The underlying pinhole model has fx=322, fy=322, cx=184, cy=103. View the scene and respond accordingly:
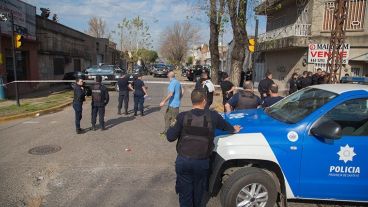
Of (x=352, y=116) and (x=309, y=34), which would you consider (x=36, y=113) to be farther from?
(x=309, y=34)

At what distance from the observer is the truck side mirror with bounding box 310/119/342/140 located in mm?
3842

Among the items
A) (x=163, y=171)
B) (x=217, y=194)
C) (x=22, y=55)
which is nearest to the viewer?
(x=217, y=194)

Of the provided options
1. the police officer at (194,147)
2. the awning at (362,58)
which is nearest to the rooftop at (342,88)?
the police officer at (194,147)

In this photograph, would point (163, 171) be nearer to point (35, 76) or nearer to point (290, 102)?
point (290, 102)

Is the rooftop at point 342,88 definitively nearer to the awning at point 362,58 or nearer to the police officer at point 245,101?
the police officer at point 245,101

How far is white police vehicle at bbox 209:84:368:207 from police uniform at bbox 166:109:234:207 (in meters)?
0.46

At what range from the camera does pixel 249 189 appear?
4.21m

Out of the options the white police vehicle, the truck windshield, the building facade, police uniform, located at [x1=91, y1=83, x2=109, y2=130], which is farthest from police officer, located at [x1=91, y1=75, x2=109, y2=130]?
the building facade

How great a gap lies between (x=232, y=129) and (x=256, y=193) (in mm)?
918

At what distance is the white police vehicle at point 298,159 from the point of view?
4.09 meters

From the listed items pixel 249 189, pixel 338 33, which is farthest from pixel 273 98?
pixel 338 33

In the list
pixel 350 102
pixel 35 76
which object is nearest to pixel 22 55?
pixel 35 76

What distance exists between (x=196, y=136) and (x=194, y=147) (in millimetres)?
129

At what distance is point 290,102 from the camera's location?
17.1 ft
